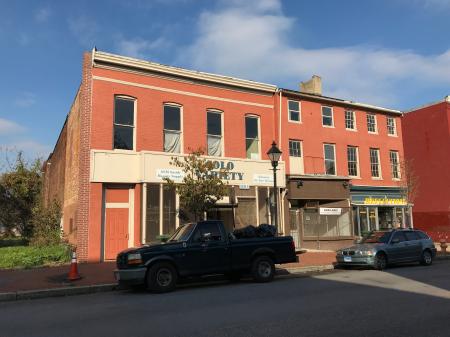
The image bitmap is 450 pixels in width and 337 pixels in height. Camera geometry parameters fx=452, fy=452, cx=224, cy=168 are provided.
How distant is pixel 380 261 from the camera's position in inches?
631

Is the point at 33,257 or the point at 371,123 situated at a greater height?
the point at 371,123

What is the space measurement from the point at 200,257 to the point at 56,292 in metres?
3.81

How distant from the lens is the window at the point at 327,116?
88.5ft

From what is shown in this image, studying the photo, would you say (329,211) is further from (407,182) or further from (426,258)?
(426,258)

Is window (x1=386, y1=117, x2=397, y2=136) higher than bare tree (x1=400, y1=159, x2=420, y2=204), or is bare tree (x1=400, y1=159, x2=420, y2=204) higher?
window (x1=386, y1=117, x2=397, y2=136)

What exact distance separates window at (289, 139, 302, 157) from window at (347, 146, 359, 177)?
3.90m

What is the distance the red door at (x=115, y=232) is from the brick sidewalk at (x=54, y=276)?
97 cm

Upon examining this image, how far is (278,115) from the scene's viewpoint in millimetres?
24594

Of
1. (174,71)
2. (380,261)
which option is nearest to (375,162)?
(380,261)

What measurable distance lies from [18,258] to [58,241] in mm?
5888

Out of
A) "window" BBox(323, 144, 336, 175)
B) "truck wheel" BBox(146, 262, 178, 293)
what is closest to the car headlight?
"truck wheel" BBox(146, 262, 178, 293)

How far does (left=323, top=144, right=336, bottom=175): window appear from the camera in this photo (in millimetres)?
26609

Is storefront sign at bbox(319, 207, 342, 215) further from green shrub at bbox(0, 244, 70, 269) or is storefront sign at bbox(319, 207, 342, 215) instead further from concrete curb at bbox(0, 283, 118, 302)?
concrete curb at bbox(0, 283, 118, 302)

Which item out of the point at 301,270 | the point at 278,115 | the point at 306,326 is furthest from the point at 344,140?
the point at 306,326
